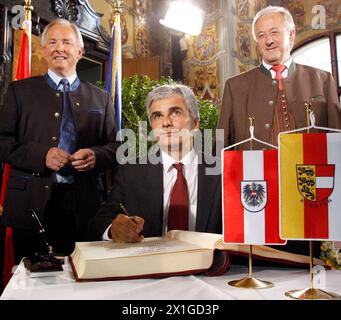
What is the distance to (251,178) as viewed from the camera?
115cm

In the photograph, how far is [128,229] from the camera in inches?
56.7

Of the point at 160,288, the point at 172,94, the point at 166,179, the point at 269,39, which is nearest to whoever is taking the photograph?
the point at 160,288

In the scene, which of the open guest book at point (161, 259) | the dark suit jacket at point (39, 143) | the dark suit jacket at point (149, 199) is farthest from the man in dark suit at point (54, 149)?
the open guest book at point (161, 259)

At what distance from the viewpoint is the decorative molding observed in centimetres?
476

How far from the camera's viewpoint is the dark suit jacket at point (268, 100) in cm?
234

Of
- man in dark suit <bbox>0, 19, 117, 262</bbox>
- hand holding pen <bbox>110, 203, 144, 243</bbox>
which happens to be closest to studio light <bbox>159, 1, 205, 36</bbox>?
man in dark suit <bbox>0, 19, 117, 262</bbox>

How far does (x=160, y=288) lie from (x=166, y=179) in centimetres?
93

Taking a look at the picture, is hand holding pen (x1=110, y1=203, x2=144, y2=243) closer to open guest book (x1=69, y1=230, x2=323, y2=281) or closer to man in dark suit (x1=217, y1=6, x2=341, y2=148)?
open guest book (x1=69, y1=230, x2=323, y2=281)

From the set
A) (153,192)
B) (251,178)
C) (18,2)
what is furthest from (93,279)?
(18,2)

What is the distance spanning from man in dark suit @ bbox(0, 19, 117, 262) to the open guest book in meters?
1.18

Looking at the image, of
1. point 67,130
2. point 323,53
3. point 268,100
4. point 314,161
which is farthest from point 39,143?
point 323,53

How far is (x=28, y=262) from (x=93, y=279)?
243mm

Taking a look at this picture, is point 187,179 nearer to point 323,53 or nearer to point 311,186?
point 311,186
